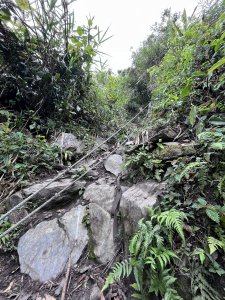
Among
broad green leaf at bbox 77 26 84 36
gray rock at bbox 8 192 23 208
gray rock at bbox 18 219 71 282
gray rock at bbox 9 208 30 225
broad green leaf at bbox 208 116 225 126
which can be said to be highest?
broad green leaf at bbox 77 26 84 36

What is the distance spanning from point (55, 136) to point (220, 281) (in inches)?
109

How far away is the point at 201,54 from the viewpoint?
1955mm

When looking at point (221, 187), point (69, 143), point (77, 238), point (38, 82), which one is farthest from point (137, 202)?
point (38, 82)

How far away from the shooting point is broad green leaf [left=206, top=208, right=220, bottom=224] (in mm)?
890

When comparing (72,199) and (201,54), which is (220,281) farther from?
(201,54)

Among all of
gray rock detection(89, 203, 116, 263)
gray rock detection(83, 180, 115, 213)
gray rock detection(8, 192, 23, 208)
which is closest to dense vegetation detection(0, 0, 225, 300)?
gray rock detection(8, 192, 23, 208)

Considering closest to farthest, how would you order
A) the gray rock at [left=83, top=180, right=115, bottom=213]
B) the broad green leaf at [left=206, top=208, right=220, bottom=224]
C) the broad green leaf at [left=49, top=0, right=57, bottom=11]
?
1. the broad green leaf at [left=206, top=208, right=220, bottom=224]
2. the gray rock at [left=83, top=180, right=115, bottom=213]
3. the broad green leaf at [left=49, top=0, right=57, bottom=11]

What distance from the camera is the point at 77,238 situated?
1510 millimetres

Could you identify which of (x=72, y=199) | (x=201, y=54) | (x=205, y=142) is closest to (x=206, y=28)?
(x=201, y=54)

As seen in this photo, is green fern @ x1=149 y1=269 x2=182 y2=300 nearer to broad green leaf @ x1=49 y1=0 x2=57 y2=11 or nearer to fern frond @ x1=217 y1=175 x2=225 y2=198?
fern frond @ x1=217 y1=175 x2=225 y2=198

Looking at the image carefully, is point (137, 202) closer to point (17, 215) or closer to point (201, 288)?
point (201, 288)

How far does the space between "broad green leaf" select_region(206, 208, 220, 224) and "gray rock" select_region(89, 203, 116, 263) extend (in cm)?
82

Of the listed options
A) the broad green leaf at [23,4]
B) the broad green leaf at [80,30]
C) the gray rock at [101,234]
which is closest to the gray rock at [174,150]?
the gray rock at [101,234]

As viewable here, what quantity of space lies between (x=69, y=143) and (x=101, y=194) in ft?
4.32
